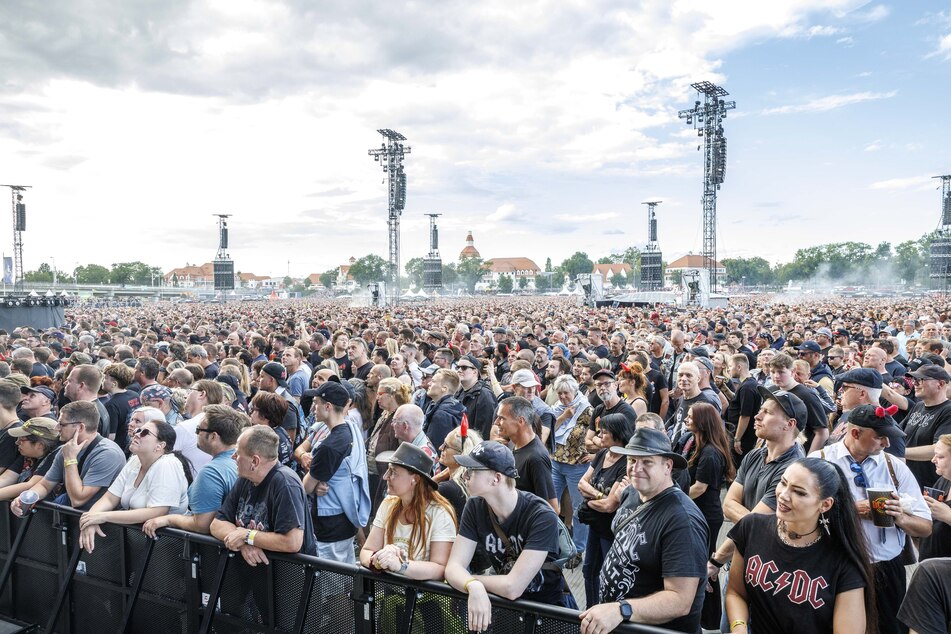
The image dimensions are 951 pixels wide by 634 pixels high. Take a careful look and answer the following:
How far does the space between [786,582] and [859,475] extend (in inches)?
54.8

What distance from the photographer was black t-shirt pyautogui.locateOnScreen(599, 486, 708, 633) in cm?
270

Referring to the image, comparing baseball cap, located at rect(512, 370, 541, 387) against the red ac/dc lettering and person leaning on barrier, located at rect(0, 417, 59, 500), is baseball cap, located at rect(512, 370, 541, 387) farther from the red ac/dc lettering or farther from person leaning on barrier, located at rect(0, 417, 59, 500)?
person leaning on barrier, located at rect(0, 417, 59, 500)

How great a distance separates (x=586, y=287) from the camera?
38.7 metres

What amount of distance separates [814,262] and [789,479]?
14182cm

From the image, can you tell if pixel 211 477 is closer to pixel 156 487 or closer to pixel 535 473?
pixel 156 487

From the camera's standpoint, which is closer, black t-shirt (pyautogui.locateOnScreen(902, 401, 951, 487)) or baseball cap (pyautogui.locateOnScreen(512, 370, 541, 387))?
black t-shirt (pyautogui.locateOnScreen(902, 401, 951, 487))

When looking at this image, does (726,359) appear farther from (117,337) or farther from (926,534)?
(117,337)

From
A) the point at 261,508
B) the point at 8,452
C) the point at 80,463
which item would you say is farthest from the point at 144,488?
the point at 8,452

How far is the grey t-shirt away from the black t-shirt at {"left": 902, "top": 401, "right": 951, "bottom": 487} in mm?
6245

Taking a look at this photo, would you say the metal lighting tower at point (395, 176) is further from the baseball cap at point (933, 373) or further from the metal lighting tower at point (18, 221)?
the baseball cap at point (933, 373)

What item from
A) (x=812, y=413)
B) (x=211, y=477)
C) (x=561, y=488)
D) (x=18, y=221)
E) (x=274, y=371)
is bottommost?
(x=561, y=488)

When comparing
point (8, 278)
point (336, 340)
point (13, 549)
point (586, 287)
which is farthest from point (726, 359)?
point (8, 278)

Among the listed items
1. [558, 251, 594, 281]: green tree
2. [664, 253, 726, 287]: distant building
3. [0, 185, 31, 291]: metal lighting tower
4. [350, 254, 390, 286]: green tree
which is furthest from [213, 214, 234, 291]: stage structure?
[664, 253, 726, 287]: distant building

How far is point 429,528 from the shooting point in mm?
3174
